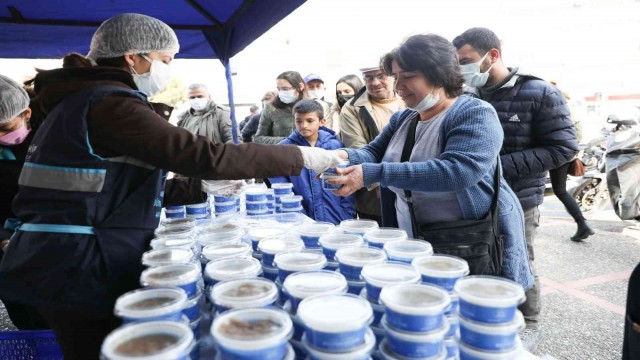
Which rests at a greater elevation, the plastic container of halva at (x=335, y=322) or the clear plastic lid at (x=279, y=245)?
the clear plastic lid at (x=279, y=245)

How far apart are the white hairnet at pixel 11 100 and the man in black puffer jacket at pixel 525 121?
3.10 m

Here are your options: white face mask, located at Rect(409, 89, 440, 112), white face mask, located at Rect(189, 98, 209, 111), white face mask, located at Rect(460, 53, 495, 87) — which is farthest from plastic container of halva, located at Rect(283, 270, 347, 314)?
white face mask, located at Rect(189, 98, 209, 111)

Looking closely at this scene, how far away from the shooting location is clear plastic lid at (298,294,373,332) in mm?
987

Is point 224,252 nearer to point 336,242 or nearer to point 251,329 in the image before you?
point 336,242

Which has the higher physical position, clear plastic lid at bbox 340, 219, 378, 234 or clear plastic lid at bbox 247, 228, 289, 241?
clear plastic lid at bbox 247, 228, 289, 241

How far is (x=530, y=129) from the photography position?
9.43ft

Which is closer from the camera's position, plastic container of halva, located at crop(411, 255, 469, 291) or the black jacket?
plastic container of halva, located at crop(411, 255, 469, 291)

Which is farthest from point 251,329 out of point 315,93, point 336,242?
point 315,93

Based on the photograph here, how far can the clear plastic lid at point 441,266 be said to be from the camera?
130cm

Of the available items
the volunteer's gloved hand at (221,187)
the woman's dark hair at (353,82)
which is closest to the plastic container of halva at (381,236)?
the volunteer's gloved hand at (221,187)

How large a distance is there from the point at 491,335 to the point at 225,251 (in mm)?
1104

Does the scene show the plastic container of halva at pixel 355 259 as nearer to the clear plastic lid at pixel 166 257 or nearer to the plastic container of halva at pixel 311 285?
the plastic container of halva at pixel 311 285

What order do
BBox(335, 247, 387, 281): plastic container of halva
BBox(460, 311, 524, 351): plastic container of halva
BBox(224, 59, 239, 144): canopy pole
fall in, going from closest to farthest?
BBox(460, 311, 524, 351): plastic container of halva → BBox(335, 247, 387, 281): plastic container of halva → BBox(224, 59, 239, 144): canopy pole

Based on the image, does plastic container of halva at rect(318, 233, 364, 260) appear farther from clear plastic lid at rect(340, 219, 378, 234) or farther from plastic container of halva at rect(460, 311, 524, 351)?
plastic container of halva at rect(460, 311, 524, 351)
